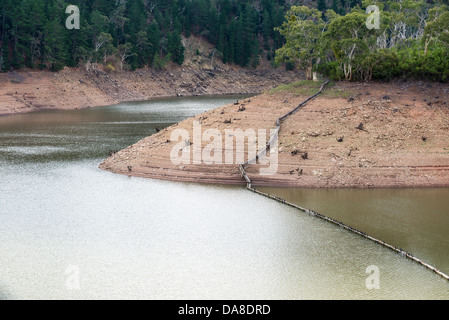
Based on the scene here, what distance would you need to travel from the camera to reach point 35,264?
22.5m

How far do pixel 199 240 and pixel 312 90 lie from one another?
25.3 meters

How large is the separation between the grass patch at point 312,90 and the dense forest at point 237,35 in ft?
7.30

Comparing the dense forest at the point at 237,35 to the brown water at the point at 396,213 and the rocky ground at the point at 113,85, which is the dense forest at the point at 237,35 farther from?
the brown water at the point at 396,213

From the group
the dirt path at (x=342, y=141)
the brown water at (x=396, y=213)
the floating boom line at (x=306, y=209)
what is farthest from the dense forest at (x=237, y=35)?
the brown water at (x=396, y=213)

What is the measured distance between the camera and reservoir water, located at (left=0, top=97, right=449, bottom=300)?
66.4 ft

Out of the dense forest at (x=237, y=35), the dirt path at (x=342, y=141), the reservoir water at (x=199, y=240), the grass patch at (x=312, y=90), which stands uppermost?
the dense forest at (x=237, y=35)

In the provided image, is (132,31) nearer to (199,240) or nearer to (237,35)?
(237,35)

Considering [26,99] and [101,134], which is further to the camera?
[26,99]

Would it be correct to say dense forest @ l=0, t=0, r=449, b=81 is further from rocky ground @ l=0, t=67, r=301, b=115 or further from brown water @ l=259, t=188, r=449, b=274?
brown water @ l=259, t=188, r=449, b=274

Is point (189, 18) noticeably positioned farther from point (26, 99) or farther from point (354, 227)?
point (354, 227)

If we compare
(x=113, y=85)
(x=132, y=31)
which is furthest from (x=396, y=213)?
(x=132, y=31)

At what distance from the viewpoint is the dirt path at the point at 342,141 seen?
35.6 metres

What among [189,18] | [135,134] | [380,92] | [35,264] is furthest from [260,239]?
[189,18]

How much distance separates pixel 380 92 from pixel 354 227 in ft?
67.5
